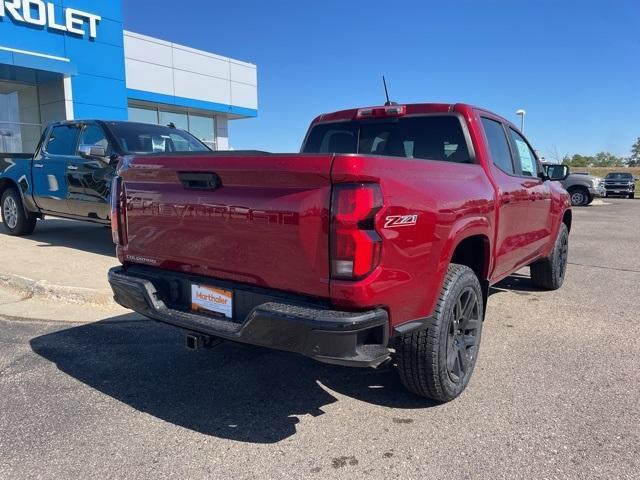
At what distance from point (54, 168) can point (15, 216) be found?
189 centimetres

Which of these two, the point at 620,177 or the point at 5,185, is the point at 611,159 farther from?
the point at 5,185

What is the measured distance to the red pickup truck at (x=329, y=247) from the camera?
244cm

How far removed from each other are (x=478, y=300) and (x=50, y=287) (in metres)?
4.47

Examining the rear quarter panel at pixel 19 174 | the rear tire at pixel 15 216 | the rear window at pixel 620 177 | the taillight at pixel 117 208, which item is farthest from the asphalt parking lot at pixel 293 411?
the rear window at pixel 620 177

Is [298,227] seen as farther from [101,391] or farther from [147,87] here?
[147,87]

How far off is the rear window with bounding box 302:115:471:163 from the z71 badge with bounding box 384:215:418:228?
58.7 inches

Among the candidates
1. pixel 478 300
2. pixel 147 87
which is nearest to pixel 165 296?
pixel 478 300

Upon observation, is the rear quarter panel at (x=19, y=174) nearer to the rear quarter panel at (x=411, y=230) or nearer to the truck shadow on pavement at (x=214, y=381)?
the truck shadow on pavement at (x=214, y=381)

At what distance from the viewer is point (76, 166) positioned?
738cm

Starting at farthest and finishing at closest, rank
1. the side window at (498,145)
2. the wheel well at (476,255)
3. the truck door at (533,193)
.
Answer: the truck door at (533,193) < the side window at (498,145) < the wheel well at (476,255)

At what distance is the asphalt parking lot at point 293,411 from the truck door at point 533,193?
0.94m

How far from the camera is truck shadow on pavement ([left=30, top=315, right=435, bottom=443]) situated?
310 cm

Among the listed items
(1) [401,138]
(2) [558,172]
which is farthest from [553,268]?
(1) [401,138]

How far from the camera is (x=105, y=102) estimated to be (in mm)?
16359
